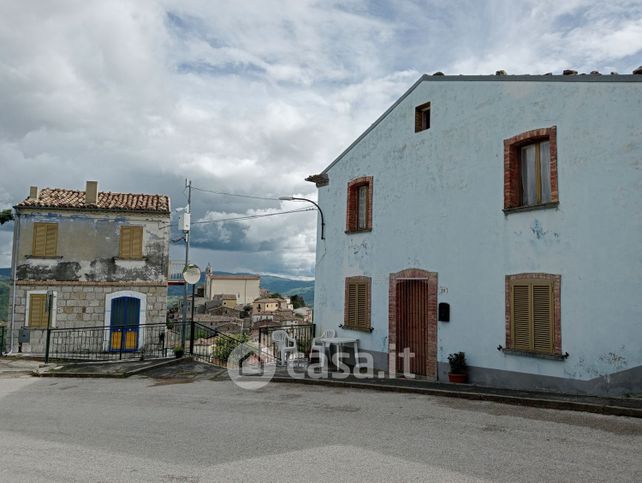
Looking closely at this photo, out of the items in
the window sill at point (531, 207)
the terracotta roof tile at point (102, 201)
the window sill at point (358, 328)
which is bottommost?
the window sill at point (358, 328)

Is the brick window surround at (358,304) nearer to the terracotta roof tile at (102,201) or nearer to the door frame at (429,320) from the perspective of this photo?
the door frame at (429,320)

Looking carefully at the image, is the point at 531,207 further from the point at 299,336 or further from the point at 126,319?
the point at 126,319

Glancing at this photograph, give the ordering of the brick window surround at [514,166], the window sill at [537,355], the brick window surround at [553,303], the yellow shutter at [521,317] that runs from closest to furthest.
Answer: the window sill at [537,355], the brick window surround at [553,303], the yellow shutter at [521,317], the brick window surround at [514,166]

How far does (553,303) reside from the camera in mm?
8633

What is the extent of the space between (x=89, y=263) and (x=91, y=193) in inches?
119

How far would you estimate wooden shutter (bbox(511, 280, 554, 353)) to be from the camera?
8.71 meters

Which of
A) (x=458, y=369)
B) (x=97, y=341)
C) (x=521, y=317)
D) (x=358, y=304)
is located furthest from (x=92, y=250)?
(x=521, y=317)

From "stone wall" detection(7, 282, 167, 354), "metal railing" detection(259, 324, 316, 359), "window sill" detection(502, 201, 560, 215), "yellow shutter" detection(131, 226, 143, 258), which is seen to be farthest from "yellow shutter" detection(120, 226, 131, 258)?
"window sill" detection(502, 201, 560, 215)

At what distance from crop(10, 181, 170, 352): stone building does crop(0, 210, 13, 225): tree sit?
2.24 feet

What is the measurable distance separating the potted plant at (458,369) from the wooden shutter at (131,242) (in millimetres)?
14552

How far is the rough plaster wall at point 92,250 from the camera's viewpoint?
1920 cm

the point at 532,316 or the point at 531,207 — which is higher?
the point at 531,207

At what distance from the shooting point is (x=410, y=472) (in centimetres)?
484

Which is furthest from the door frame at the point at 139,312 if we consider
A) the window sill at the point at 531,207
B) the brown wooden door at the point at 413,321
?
the window sill at the point at 531,207
